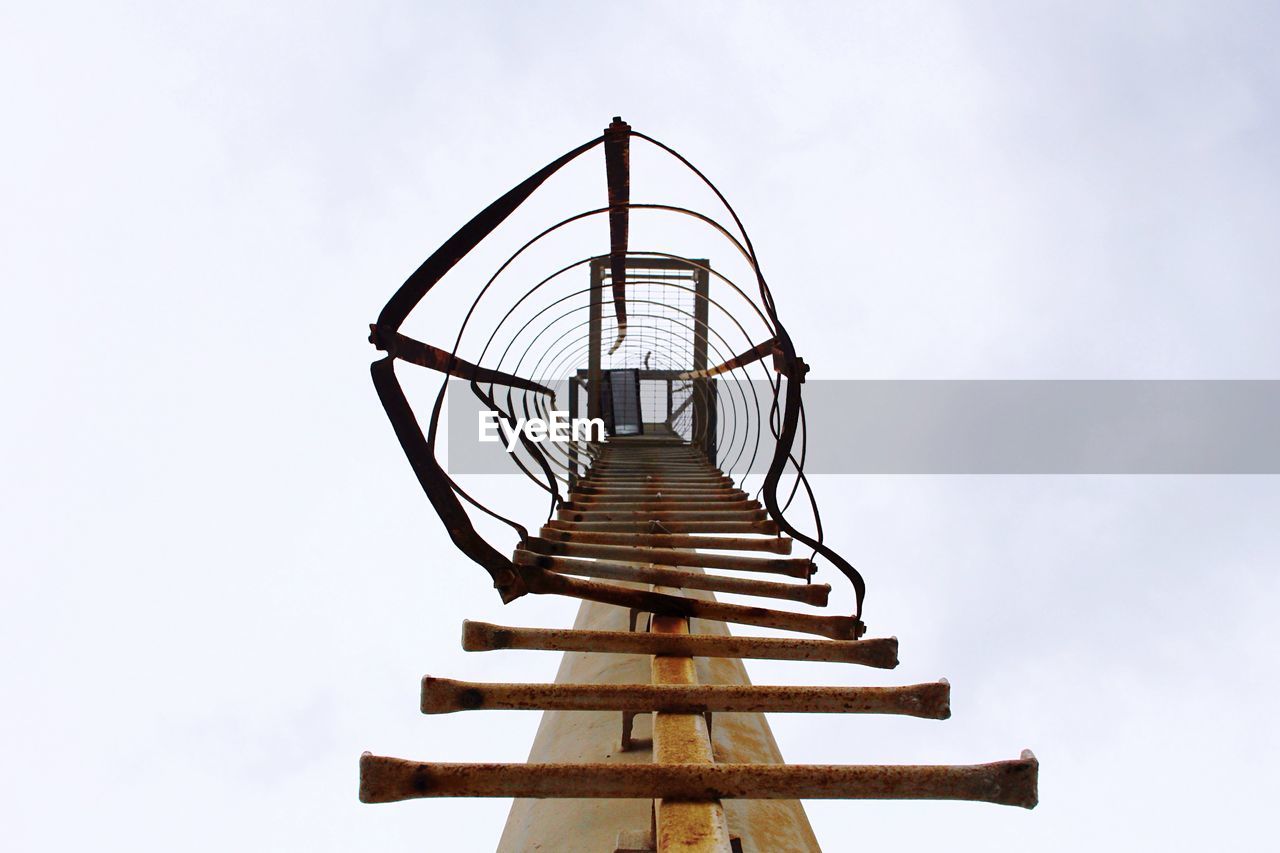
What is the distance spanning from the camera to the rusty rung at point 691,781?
1.88m

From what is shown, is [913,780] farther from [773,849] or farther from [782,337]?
[782,337]

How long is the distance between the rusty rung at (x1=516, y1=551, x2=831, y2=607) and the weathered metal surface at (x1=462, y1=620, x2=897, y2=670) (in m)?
0.60

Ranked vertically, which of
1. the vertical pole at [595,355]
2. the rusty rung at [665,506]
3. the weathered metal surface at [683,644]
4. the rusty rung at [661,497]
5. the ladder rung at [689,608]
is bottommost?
the weathered metal surface at [683,644]

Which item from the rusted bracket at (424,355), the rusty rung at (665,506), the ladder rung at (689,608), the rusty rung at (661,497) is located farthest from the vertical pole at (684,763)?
the rusty rung at (661,497)

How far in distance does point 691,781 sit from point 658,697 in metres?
0.45

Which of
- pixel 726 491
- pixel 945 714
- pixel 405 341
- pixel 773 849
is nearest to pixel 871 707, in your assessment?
pixel 945 714

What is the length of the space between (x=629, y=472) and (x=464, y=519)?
4241mm

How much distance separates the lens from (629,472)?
7.03 meters

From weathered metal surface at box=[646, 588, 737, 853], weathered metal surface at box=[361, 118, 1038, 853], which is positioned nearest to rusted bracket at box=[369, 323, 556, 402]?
weathered metal surface at box=[361, 118, 1038, 853]

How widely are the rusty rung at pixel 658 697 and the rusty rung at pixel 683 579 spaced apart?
1.05m

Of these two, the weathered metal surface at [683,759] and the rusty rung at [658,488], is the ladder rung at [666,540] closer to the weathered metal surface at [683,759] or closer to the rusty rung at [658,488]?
the rusty rung at [658,488]

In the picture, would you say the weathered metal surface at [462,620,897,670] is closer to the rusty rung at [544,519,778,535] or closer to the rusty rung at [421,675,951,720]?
the rusty rung at [421,675,951,720]

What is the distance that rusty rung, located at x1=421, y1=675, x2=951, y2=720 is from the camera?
90.9 inches

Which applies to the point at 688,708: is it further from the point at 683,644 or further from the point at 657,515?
the point at 657,515
